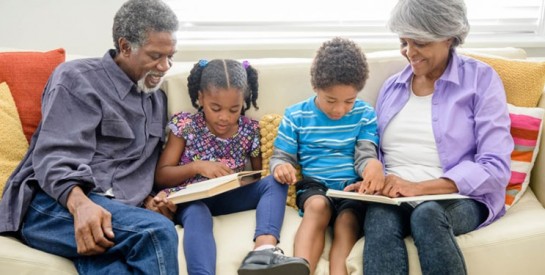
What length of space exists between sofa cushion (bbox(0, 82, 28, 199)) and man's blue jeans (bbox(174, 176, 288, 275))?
1.83 feet

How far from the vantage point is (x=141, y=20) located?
1951 millimetres

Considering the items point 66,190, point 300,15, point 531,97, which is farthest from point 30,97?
point 531,97

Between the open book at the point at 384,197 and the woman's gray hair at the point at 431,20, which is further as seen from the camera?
the woman's gray hair at the point at 431,20

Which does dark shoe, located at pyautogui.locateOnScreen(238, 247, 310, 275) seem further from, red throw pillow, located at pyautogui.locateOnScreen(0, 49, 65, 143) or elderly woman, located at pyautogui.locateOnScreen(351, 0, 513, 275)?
red throw pillow, located at pyautogui.locateOnScreen(0, 49, 65, 143)

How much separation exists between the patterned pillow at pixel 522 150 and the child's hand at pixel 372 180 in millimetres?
472

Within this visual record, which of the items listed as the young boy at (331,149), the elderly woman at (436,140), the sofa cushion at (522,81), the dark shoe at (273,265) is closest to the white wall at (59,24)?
the young boy at (331,149)

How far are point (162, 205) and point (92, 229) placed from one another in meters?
0.34

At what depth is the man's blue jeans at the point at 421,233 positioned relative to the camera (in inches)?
65.9

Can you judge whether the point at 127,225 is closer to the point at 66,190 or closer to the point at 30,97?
the point at 66,190

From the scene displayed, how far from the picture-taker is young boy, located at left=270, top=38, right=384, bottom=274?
191cm

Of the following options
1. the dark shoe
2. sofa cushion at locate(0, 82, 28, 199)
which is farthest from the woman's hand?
sofa cushion at locate(0, 82, 28, 199)

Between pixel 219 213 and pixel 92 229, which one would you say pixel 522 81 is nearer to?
pixel 219 213

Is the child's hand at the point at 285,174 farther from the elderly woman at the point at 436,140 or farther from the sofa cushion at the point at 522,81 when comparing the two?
the sofa cushion at the point at 522,81

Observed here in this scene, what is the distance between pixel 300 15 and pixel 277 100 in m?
0.71
